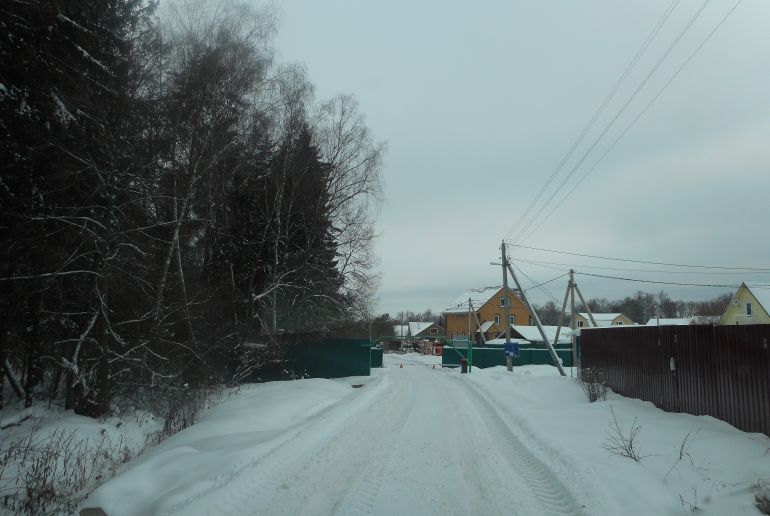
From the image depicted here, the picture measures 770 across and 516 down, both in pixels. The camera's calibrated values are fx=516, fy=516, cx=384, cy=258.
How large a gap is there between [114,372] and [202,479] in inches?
294

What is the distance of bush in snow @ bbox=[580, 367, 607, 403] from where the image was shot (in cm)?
1259

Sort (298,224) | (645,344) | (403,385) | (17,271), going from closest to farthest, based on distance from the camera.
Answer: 1. (17,271)
2. (645,344)
3. (403,385)
4. (298,224)

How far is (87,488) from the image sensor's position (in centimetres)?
709

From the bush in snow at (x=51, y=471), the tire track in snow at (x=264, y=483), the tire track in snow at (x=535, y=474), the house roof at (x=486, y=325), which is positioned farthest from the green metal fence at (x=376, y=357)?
the house roof at (x=486, y=325)

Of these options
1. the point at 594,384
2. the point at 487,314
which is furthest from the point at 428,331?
the point at 594,384

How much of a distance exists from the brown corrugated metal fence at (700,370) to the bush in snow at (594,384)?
407mm

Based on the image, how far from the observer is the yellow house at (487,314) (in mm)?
72625

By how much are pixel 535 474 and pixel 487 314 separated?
6951cm

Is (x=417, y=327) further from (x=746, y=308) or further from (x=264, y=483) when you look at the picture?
(x=264, y=483)

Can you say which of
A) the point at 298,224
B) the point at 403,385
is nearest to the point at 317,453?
the point at 403,385

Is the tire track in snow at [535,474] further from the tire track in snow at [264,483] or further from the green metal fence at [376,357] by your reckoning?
the green metal fence at [376,357]

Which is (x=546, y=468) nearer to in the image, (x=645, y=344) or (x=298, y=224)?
(x=645, y=344)

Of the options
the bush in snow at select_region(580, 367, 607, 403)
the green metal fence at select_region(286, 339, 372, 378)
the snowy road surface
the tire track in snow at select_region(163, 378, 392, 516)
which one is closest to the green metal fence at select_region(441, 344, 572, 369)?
the green metal fence at select_region(286, 339, 372, 378)

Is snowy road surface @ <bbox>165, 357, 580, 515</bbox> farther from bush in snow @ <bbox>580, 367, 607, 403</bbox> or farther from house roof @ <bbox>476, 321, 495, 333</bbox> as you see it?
house roof @ <bbox>476, 321, 495, 333</bbox>
